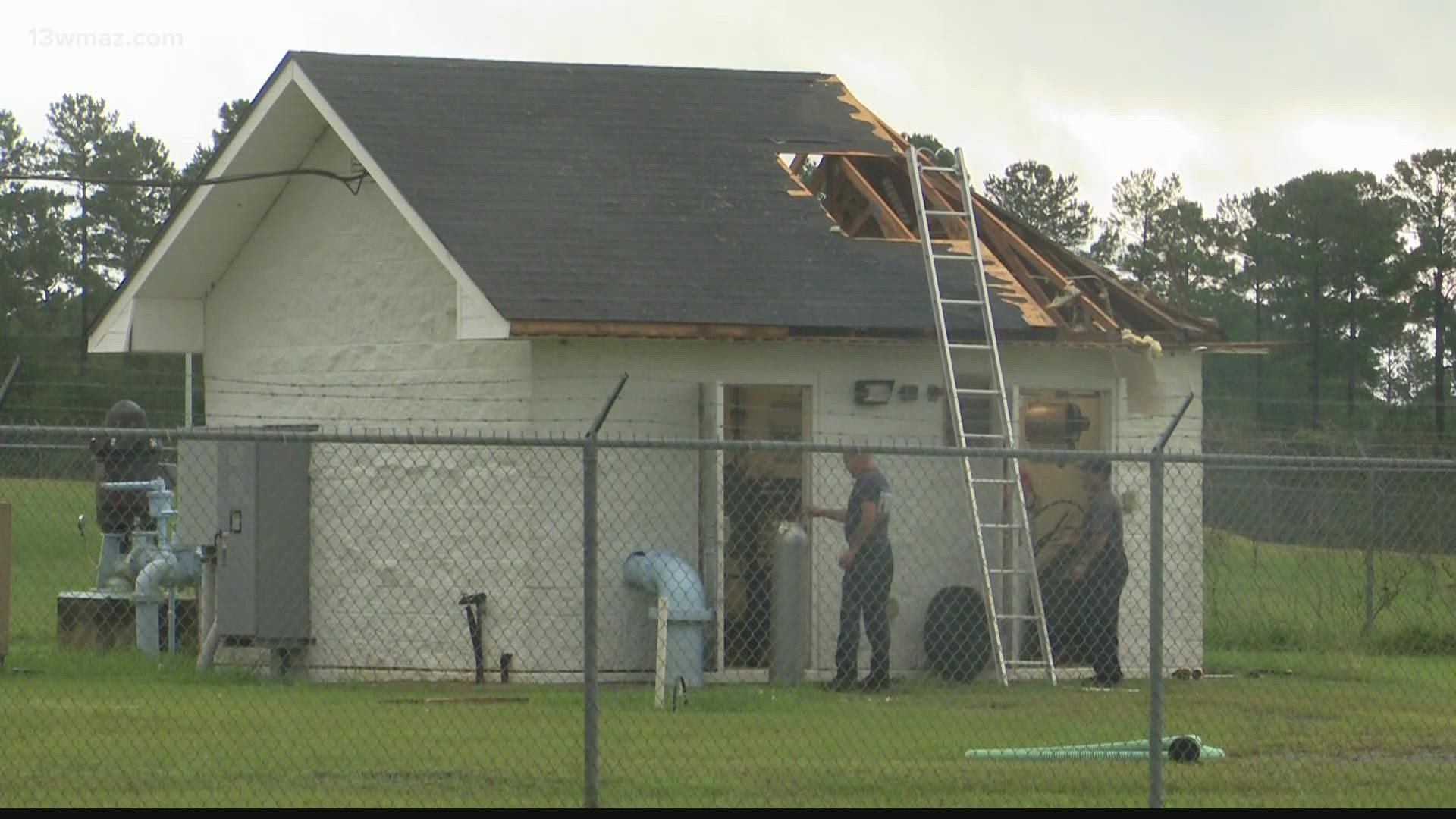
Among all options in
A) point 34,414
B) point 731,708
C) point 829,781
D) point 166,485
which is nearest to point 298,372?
point 166,485

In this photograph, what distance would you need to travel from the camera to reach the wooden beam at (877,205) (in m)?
17.6

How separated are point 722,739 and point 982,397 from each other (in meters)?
5.40

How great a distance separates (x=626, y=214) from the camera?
55.5 ft

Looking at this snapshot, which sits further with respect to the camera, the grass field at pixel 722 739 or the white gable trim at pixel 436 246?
the white gable trim at pixel 436 246

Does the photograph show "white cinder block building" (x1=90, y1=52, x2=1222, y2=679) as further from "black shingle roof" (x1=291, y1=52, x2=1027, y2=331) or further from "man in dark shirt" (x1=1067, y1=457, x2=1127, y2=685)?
"man in dark shirt" (x1=1067, y1=457, x2=1127, y2=685)

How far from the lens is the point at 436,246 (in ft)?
51.8

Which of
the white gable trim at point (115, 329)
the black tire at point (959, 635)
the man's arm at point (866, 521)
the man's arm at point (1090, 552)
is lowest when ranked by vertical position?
the black tire at point (959, 635)

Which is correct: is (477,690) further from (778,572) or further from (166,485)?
(166,485)

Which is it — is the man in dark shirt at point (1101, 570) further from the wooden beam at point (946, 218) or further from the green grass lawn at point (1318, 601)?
the wooden beam at point (946, 218)

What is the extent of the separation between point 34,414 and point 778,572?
20859 millimetres

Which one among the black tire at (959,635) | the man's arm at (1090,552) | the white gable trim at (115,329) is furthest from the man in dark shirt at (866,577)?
the white gable trim at (115,329)

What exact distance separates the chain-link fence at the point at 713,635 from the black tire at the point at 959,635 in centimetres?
3

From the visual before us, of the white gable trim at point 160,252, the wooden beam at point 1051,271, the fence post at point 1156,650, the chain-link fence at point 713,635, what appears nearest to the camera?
the fence post at point 1156,650

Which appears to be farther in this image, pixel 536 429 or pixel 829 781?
pixel 536 429
